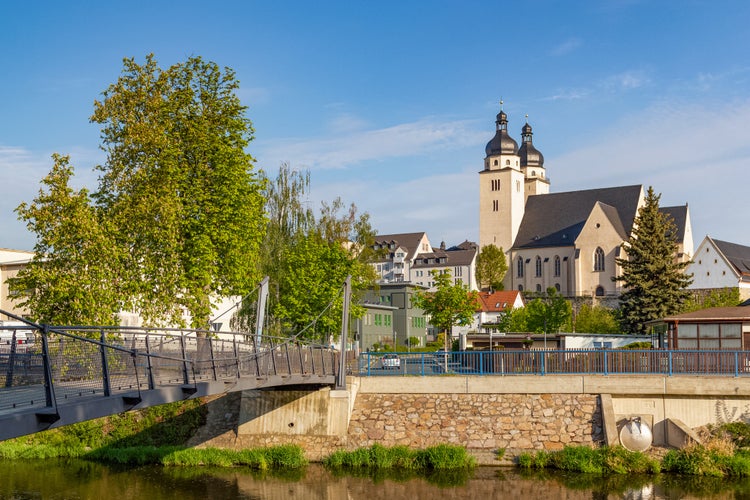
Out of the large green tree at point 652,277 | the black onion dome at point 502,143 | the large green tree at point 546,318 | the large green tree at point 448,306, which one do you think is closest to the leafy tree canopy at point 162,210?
the large green tree at point 448,306

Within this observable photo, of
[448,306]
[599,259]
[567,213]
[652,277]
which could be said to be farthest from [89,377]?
[567,213]

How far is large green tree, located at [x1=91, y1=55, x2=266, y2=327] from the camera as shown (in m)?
31.7

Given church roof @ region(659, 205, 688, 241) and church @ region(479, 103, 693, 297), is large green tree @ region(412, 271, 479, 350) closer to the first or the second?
church @ region(479, 103, 693, 297)

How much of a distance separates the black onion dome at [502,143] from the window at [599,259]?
1037 inches

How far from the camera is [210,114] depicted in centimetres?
3503

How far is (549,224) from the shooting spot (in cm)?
12381

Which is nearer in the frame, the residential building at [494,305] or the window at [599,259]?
the residential building at [494,305]

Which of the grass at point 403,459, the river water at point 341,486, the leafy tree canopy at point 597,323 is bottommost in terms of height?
the river water at point 341,486

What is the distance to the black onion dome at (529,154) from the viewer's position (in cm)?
14075

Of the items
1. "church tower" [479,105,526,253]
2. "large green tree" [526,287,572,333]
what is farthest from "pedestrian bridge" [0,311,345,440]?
"church tower" [479,105,526,253]

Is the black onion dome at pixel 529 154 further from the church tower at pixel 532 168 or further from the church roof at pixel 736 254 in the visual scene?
the church roof at pixel 736 254

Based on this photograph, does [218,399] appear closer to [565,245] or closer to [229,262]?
[229,262]

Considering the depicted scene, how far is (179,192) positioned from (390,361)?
9898 millimetres

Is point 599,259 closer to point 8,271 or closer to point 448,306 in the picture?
point 448,306
